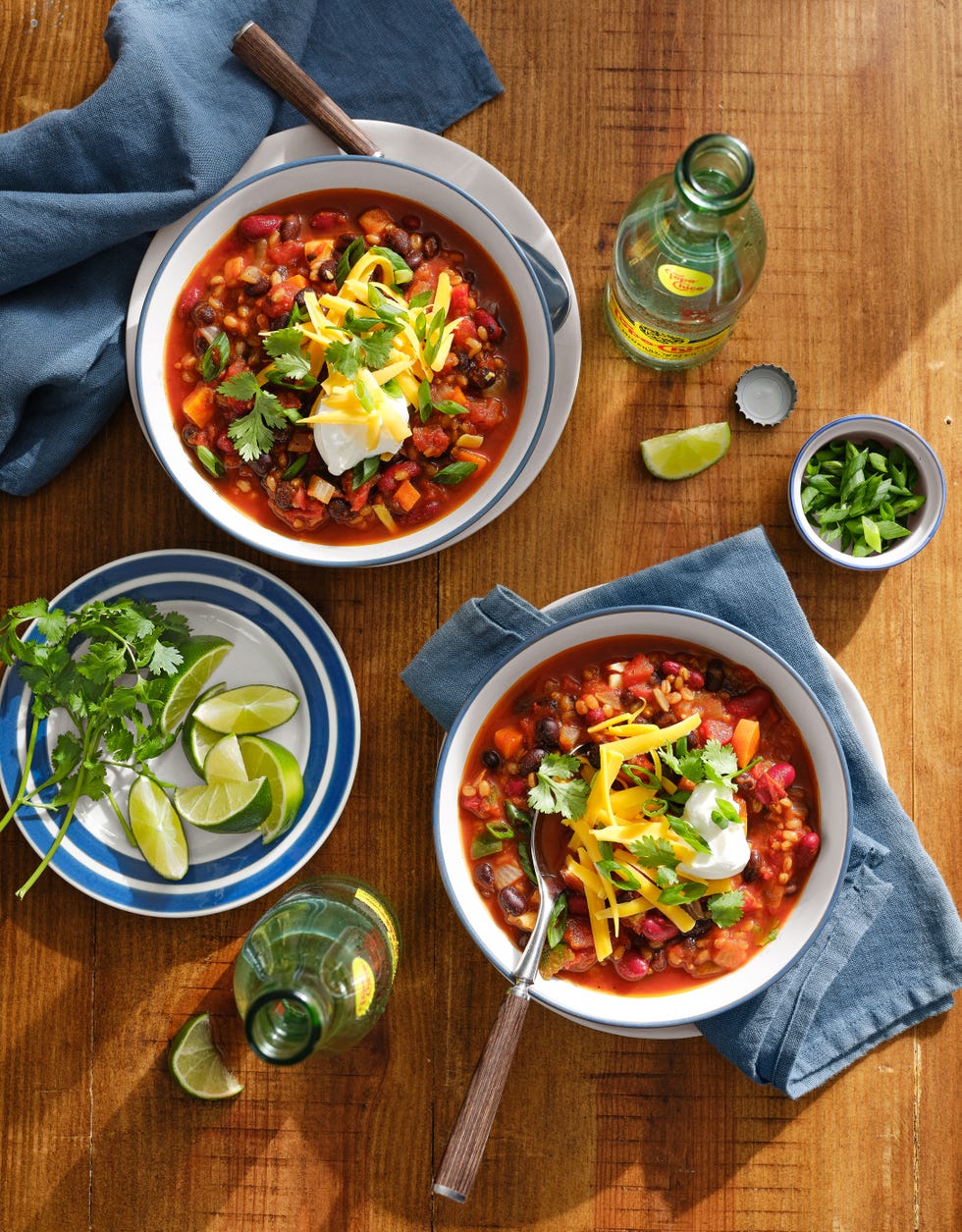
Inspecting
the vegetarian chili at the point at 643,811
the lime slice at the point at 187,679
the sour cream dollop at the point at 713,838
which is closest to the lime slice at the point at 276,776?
the lime slice at the point at 187,679

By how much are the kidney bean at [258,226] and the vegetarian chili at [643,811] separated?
4.80 feet

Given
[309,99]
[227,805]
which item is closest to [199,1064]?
[227,805]

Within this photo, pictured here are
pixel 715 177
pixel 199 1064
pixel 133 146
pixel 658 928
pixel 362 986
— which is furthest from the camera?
pixel 199 1064

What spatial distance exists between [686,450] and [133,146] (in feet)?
6.03

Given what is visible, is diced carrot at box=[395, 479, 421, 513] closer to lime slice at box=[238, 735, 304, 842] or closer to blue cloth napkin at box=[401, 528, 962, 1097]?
blue cloth napkin at box=[401, 528, 962, 1097]

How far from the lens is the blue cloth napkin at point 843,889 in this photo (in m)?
2.89

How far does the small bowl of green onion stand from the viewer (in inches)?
118

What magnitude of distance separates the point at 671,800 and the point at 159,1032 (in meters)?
1.81

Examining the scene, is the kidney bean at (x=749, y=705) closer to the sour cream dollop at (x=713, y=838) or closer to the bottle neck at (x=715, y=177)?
the sour cream dollop at (x=713, y=838)

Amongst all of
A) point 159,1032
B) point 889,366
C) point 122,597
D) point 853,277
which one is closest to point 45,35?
point 122,597

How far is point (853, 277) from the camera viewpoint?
10.3 ft

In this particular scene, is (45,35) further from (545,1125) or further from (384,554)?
(545,1125)

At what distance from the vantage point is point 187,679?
2996mm

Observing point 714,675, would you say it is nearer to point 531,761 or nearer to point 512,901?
point 531,761
